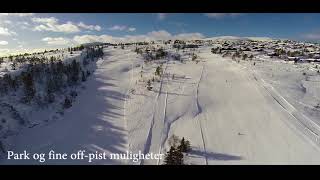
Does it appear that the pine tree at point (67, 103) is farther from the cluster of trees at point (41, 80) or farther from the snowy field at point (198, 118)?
the snowy field at point (198, 118)

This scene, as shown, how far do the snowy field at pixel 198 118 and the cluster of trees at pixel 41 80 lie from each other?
2.17 ft

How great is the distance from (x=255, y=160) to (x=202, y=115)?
8.19 ft

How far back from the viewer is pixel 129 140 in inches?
343

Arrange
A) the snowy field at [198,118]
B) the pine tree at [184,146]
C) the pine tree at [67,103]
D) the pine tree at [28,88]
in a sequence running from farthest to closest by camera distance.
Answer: the pine tree at [67,103] < the pine tree at [28,88] < the snowy field at [198,118] < the pine tree at [184,146]

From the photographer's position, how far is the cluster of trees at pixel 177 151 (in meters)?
7.57

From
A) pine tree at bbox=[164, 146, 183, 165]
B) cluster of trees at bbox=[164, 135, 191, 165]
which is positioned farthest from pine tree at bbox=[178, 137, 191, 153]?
pine tree at bbox=[164, 146, 183, 165]

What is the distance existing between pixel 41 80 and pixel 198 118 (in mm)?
5476

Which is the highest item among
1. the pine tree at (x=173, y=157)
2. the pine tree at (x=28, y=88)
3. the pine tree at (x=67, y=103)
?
the pine tree at (x=28, y=88)

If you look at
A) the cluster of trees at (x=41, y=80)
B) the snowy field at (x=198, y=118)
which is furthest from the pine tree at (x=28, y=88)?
the snowy field at (x=198, y=118)

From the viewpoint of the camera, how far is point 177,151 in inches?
308

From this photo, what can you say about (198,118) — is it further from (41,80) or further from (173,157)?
(41,80)

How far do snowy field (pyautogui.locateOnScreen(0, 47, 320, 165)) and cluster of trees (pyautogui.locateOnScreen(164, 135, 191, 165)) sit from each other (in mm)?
159
